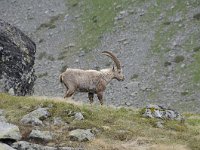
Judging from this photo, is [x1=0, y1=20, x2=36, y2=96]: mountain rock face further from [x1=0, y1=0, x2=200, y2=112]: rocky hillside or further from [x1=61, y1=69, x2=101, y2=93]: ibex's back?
[x1=0, y1=0, x2=200, y2=112]: rocky hillside

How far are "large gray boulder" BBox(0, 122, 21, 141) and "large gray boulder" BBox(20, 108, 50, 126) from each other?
1244 millimetres

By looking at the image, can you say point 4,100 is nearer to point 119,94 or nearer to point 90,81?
point 90,81

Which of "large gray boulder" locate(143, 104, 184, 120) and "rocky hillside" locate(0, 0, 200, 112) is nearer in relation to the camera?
"large gray boulder" locate(143, 104, 184, 120)

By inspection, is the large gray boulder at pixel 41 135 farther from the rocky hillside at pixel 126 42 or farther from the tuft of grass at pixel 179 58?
the tuft of grass at pixel 179 58

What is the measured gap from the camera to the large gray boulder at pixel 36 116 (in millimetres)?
16641

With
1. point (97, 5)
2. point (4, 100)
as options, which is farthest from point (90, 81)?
point (97, 5)

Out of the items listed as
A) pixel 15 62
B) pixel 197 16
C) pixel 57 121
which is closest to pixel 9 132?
pixel 57 121

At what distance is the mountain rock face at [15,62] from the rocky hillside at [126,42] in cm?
2033

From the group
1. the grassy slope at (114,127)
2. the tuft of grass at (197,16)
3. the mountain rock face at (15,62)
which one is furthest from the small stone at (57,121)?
the tuft of grass at (197,16)

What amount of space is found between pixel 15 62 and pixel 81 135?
387 inches

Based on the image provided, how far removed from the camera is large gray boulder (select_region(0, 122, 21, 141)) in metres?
14.6

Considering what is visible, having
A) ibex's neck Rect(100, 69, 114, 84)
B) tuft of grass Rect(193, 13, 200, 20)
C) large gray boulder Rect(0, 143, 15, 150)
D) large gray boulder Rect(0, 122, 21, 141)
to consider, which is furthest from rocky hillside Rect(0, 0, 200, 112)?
large gray boulder Rect(0, 143, 15, 150)

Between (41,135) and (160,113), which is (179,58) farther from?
(41,135)

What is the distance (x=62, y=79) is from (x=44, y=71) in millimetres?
31160
